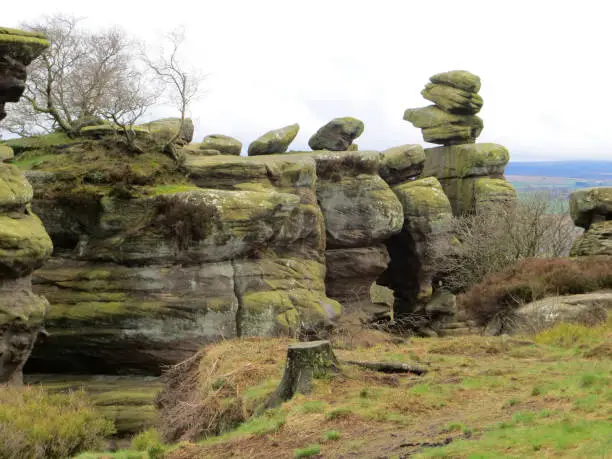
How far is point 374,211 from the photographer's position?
44.7m

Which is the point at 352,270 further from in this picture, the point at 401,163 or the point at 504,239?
the point at 504,239

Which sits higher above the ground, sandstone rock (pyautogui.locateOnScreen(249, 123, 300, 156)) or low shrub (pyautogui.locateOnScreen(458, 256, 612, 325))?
sandstone rock (pyautogui.locateOnScreen(249, 123, 300, 156))

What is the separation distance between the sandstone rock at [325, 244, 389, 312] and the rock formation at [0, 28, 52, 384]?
68.6ft

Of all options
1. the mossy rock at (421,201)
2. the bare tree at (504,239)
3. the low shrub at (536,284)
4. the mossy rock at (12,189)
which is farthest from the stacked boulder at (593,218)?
the mossy rock at (12,189)

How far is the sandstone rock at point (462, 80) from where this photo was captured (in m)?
53.4

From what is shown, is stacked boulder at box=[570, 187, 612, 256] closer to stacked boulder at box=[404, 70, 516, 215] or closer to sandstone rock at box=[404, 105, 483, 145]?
stacked boulder at box=[404, 70, 516, 215]

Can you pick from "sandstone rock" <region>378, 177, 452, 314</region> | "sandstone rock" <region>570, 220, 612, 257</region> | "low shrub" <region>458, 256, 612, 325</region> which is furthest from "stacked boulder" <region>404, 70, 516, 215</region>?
"low shrub" <region>458, 256, 612, 325</region>

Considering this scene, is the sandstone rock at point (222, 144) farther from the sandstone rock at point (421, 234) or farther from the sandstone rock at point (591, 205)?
the sandstone rock at point (591, 205)

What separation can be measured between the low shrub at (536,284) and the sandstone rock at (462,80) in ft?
92.3

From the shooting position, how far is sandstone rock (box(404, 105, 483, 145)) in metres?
53.7

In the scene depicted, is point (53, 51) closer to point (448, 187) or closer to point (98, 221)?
point (98, 221)

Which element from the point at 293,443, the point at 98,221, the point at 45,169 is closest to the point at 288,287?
the point at 98,221

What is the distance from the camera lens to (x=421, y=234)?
159ft

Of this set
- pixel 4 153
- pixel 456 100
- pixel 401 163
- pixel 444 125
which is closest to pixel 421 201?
pixel 401 163
